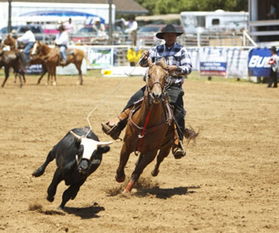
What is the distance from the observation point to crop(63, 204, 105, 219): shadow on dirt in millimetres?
8094

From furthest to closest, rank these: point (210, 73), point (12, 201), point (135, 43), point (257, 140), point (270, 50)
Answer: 1. point (135, 43)
2. point (210, 73)
3. point (270, 50)
4. point (257, 140)
5. point (12, 201)

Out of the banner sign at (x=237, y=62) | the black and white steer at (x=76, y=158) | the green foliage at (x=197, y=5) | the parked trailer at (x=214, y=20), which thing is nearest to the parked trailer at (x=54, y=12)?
the parked trailer at (x=214, y=20)

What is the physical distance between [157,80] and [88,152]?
1.47 metres

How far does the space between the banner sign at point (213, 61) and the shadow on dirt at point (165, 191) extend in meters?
20.1

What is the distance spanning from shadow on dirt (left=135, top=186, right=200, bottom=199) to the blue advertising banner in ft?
58.5

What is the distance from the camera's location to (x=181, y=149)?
9945 mm

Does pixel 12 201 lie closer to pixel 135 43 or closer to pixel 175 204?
pixel 175 204

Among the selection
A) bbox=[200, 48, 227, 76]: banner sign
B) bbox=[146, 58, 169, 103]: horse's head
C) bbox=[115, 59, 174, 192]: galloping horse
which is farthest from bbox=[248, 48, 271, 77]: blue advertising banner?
bbox=[146, 58, 169, 103]: horse's head

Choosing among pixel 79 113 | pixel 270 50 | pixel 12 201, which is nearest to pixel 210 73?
pixel 270 50

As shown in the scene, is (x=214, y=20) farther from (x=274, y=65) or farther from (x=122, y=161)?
(x=122, y=161)

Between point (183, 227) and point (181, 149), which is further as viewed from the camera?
point (181, 149)

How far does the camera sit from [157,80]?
28.6 ft

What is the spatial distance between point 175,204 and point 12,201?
1847 millimetres

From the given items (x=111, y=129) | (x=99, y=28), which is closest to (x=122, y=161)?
(x=111, y=129)
